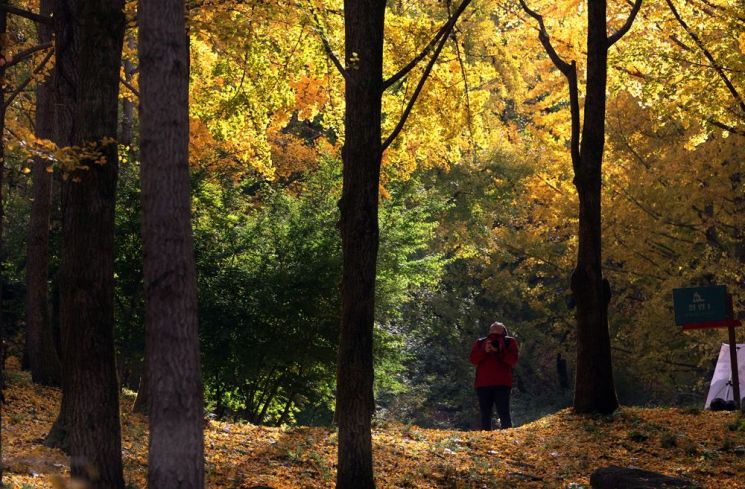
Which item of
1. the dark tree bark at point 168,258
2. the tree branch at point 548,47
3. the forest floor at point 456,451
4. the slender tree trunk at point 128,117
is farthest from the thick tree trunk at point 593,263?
the slender tree trunk at point 128,117

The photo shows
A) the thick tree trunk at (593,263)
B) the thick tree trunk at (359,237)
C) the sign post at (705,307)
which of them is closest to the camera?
the thick tree trunk at (359,237)

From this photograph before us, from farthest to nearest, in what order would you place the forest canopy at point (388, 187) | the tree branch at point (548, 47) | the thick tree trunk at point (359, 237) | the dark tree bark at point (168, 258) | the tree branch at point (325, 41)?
the tree branch at point (548, 47) → the forest canopy at point (388, 187) → the tree branch at point (325, 41) → the thick tree trunk at point (359, 237) → the dark tree bark at point (168, 258)

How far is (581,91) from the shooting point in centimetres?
1884

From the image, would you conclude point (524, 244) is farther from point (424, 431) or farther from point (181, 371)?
point (181, 371)

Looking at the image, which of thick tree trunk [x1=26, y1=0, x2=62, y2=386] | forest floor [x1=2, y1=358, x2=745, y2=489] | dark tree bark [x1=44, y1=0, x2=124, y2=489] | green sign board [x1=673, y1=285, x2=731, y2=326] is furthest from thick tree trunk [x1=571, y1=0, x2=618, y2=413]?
thick tree trunk [x1=26, y1=0, x2=62, y2=386]

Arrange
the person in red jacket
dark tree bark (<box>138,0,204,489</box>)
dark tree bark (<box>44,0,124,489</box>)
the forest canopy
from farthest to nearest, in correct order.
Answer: the person in red jacket < the forest canopy < dark tree bark (<box>44,0,124,489</box>) < dark tree bark (<box>138,0,204,489</box>)

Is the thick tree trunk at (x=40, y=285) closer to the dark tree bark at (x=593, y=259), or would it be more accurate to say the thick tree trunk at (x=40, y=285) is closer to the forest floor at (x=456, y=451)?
the forest floor at (x=456, y=451)

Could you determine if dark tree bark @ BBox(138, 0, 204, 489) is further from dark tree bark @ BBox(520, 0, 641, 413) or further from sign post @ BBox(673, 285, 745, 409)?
sign post @ BBox(673, 285, 745, 409)

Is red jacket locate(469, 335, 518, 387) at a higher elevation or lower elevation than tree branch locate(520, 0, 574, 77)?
lower

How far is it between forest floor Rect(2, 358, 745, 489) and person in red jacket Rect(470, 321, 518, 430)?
1407mm

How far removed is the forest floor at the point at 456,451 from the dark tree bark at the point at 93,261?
923 mm

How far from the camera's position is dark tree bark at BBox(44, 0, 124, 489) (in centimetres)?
911

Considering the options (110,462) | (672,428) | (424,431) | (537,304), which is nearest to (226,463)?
(110,462)

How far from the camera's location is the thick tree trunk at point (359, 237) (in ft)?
35.1
